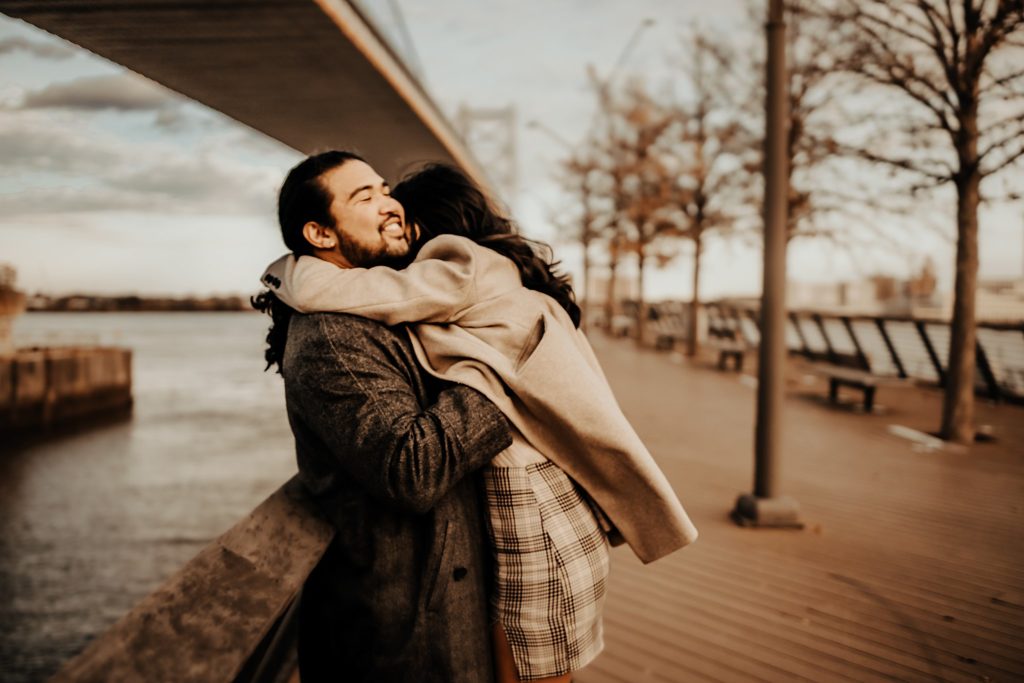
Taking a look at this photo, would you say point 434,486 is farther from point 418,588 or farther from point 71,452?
point 71,452

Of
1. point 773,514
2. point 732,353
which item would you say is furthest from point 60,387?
point 773,514

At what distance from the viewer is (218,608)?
3.71 feet

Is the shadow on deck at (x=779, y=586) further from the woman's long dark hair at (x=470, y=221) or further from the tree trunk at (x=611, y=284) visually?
the tree trunk at (x=611, y=284)

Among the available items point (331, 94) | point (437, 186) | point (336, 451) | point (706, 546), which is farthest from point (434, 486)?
point (331, 94)

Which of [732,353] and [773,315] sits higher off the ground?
[773,315]

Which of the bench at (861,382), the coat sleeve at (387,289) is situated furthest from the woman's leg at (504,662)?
the bench at (861,382)

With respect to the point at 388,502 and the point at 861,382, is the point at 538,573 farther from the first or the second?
the point at 861,382

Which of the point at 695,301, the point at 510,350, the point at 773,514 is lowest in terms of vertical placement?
the point at 773,514

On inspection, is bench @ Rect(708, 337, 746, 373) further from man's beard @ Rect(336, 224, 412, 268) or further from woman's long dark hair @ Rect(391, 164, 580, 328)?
man's beard @ Rect(336, 224, 412, 268)

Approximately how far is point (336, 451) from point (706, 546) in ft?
11.5

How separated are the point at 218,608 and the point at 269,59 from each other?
7.24m

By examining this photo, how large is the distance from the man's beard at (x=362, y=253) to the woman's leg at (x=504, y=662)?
2.73ft

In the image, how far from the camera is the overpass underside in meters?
5.81

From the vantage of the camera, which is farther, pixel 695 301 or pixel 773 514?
pixel 695 301
